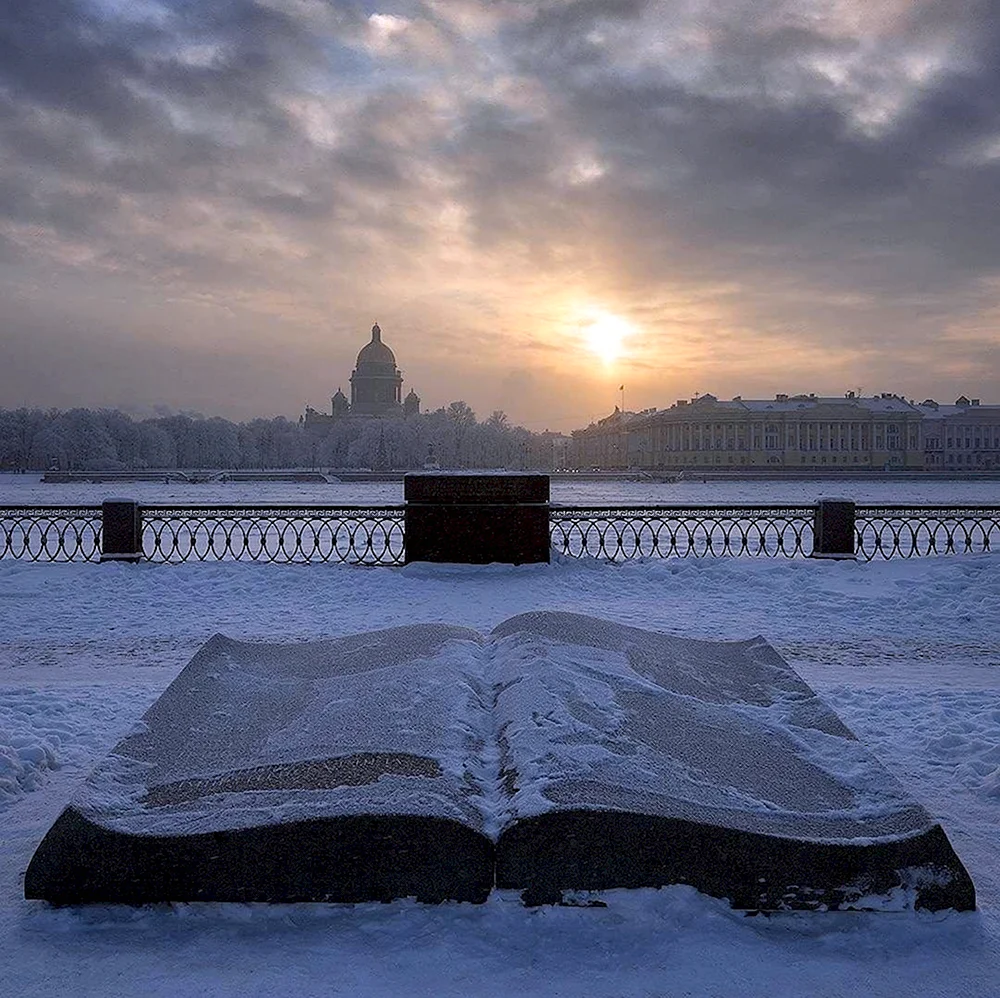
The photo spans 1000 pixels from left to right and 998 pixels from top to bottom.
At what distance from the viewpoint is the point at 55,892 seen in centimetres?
273

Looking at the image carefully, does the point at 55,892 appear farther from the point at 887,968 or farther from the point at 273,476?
the point at 273,476

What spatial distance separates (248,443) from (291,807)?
5254 inches

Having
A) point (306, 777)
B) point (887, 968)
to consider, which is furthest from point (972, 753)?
point (306, 777)

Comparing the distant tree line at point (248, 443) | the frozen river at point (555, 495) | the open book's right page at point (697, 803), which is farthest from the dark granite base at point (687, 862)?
the distant tree line at point (248, 443)

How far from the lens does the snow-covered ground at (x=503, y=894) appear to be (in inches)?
95.6

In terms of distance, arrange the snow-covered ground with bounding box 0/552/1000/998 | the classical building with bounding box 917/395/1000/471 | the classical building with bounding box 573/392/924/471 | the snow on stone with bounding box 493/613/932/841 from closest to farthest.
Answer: the snow-covered ground with bounding box 0/552/1000/998 < the snow on stone with bounding box 493/613/932/841 < the classical building with bounding box 573/392/924/471 < the classical building with bounding box 917/395/1000/471

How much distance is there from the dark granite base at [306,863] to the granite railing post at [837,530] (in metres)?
10.5

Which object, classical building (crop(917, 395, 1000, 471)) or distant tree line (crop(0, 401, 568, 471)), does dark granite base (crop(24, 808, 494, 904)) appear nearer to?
distant tree line (crop(0, 401, 568, 471))

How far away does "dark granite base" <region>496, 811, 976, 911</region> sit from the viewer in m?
2.66

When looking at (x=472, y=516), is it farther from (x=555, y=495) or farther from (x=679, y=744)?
(x=555, y=495)

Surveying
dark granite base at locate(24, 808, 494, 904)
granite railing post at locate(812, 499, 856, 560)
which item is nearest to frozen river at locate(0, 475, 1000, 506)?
granite railing post at locate(812, 499, 856, 560)

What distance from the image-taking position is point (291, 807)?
2.76 metres

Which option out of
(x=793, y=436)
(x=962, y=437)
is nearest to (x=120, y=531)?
(x=793, y=436)

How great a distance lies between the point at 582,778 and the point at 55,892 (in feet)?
5.17
